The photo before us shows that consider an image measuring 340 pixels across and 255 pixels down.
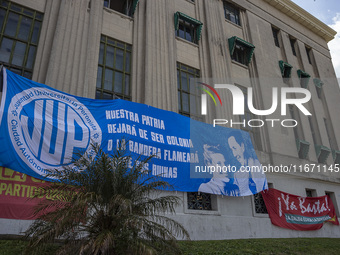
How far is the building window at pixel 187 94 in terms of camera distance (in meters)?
16.5

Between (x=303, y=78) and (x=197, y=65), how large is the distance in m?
11.5

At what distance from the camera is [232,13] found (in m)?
23.1

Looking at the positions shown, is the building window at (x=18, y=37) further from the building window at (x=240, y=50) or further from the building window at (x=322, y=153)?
the building window at (x=322, y=153)

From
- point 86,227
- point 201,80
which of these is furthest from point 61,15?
point 86,227

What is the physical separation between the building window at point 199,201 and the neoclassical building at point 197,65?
5 cm

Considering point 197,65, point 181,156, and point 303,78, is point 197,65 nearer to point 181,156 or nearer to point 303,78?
point 181,156

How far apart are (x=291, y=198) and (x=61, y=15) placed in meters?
16.1

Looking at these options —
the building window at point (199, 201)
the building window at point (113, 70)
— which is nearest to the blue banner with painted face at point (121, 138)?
the building window at point (199, 201)

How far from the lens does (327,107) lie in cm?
2547

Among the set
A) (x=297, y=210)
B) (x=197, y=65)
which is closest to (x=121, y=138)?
(x=197, y=65)

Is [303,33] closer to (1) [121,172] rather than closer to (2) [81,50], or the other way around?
(2) [81,50]

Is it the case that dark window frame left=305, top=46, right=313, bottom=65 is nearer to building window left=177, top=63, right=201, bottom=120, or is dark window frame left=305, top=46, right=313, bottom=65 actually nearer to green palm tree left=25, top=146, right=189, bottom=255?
building window left=177, top=63, right=201, bottom=120

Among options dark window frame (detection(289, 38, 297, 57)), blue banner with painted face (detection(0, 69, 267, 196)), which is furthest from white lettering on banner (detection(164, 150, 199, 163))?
dark window frame (detection(289, 38, 297, 57))

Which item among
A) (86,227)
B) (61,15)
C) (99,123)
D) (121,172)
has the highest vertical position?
(61,15)
